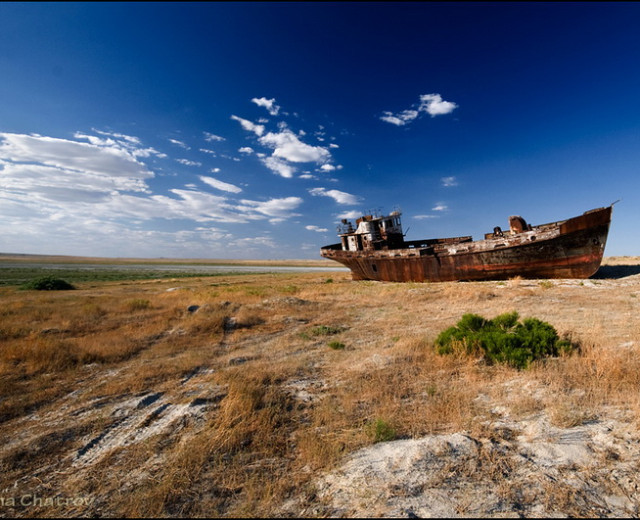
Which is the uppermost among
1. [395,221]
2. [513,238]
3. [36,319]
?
[395,221]

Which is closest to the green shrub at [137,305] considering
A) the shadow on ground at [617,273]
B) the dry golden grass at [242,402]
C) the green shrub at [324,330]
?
the dry golden grass at [242,402]

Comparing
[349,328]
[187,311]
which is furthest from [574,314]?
[187,311]

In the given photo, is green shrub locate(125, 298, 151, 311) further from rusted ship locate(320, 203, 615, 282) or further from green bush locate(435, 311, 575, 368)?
rusted ship locate(320, 203, 615, 282)

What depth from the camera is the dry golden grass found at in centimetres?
300

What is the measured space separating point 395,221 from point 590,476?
2867cm

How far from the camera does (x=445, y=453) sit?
313 centimetres

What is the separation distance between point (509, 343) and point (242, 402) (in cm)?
560

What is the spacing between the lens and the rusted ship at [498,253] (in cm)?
1783

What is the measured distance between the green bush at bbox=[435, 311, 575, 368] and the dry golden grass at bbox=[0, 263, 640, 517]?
348 mm

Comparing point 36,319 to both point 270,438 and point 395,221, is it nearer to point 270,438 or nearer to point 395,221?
point 270,438

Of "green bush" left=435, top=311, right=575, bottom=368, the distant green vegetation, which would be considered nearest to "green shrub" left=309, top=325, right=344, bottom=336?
"green bush" left=435, top=311, right=575, bottom=368

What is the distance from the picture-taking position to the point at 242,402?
14.2 ft

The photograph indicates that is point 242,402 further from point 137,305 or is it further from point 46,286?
point 46,286

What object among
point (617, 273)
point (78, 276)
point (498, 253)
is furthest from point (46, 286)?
point (617, 273)
